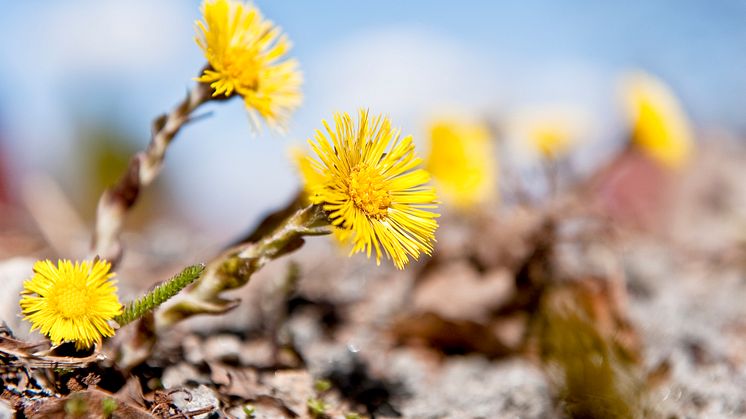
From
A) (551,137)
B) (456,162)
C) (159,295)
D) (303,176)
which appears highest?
(551,137)

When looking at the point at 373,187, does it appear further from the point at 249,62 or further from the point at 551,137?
the point at 551,137

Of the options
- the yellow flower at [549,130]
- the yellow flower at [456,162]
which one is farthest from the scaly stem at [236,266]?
the yellow flower at [549,130]

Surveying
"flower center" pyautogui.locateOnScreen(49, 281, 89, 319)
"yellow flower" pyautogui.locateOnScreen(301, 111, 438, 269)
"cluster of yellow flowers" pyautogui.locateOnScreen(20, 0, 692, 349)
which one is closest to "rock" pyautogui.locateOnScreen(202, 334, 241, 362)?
"cluster of yellow flowers" pyautogui.locateOnScreen(20, 0, 692, 349)

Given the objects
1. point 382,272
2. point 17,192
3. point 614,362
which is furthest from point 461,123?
point 17,192

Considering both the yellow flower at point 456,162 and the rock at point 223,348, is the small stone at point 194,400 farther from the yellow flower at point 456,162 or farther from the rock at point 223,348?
the yellow flower at point 456,162

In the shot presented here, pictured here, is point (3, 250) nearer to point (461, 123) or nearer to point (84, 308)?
point (84, 308)

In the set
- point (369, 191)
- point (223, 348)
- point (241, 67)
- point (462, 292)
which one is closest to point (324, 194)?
point (369, 191)
